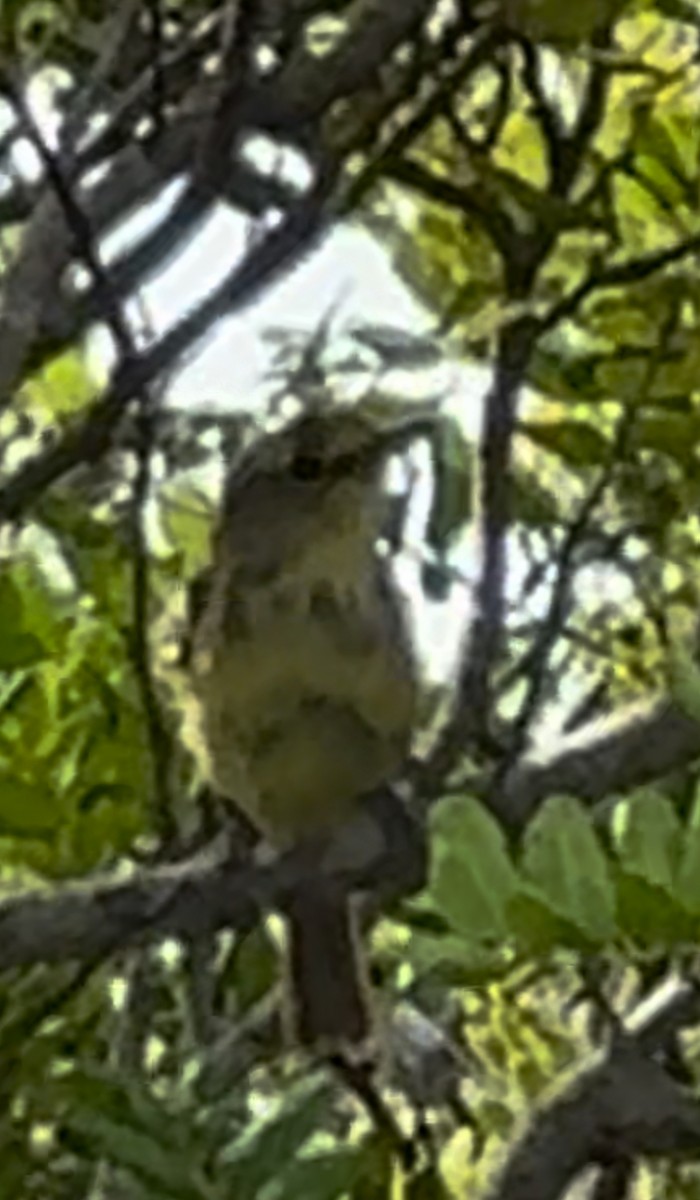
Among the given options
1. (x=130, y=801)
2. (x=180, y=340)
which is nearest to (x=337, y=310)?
(x=180, y=340)

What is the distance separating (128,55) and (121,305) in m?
0.14

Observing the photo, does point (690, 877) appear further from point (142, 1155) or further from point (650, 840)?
point (142, 1155)

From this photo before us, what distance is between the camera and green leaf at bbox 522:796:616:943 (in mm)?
288

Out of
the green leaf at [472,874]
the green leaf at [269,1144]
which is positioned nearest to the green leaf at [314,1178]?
the green leaf at [269,1144]

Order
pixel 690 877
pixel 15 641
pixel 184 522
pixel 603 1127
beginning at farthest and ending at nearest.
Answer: pixel 184 522, pixel 15 641, pixel 603 1127, pixel 690 877

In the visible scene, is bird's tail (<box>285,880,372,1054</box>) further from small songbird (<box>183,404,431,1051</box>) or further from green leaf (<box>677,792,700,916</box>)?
green leaf (<box>677,792,700,916</box>)

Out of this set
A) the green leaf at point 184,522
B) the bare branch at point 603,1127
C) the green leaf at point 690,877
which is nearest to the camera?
the green leaf at point 690,877

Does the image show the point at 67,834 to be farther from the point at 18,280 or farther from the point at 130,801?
the point at 18,280

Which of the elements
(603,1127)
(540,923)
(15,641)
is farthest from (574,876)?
(15,641)

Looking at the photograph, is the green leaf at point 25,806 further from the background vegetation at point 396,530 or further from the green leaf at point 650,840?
the green leaf at point 650,840

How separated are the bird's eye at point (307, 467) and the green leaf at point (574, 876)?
0.30 m

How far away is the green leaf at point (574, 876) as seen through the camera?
288 millimetres

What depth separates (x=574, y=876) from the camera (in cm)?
29

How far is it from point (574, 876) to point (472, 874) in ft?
0.06
